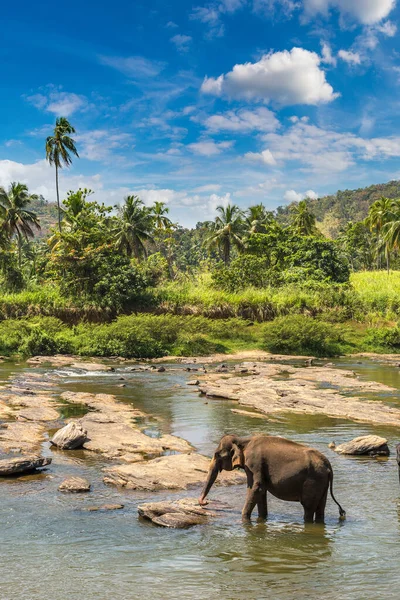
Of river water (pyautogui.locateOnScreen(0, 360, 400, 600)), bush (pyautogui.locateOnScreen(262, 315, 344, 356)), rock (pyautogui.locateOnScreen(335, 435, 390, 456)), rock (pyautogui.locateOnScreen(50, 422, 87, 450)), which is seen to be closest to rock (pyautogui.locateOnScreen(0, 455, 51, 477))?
river water (pyautogui.locateOnScreen(0, 360, 400, 600))

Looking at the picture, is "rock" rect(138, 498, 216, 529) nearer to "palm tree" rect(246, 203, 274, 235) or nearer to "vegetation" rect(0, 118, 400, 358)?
"vegetation" rect(0, 118, 400, 358)

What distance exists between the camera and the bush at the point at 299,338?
141 feet

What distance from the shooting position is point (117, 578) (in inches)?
295

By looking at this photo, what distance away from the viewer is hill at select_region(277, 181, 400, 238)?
513ft

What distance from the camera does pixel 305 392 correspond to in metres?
24.1

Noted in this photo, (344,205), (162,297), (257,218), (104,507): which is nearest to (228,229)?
(257,218)

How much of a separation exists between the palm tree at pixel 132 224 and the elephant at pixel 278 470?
55.4 metres

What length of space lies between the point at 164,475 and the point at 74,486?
1.87 meters

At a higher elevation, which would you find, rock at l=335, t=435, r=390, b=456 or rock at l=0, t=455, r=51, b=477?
rock at l=0, t=455, r=51, b=477

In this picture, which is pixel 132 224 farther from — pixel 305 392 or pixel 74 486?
pixel 74 486

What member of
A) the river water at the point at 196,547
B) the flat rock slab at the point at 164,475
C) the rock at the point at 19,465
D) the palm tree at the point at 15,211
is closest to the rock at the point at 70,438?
the river water at the point at 196,547

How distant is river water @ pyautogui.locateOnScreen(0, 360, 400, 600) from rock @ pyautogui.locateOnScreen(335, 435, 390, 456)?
69 cm

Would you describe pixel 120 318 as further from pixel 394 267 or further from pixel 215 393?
pixel 394 267

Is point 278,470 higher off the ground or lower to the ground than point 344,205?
lower
